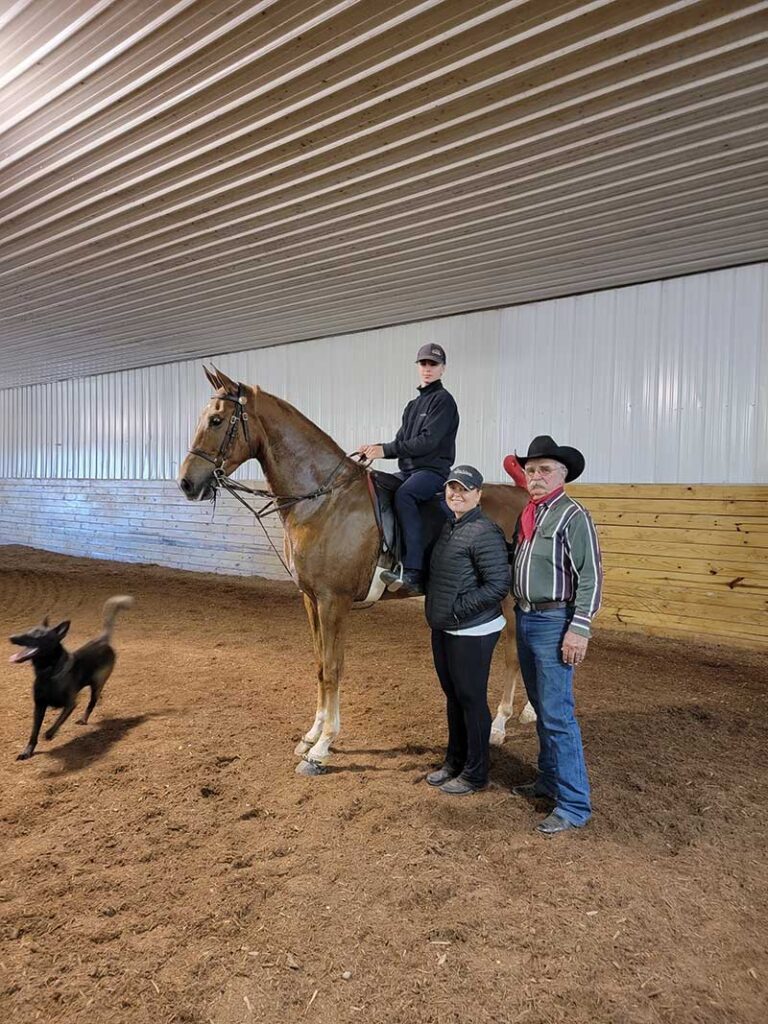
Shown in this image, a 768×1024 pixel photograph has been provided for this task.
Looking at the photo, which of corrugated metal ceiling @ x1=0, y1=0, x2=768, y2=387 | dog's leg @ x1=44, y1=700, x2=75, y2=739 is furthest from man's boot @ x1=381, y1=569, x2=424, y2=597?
corrugated metal ceiling @ x1=0, y1=0, x2=768, y2=387

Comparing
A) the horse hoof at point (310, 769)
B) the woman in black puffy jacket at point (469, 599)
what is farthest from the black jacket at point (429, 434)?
the horse hoof at point (310, 769)

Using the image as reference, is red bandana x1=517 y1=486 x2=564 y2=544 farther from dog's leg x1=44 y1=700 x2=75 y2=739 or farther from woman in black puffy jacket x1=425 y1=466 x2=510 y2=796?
dog's leg x1=44 y1=700 x2=75 y2=739

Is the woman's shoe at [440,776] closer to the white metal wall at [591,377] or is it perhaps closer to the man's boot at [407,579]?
the man's boot at [407,579]

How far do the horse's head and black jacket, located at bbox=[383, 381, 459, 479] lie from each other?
0.86 meters

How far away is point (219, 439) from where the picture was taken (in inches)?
140

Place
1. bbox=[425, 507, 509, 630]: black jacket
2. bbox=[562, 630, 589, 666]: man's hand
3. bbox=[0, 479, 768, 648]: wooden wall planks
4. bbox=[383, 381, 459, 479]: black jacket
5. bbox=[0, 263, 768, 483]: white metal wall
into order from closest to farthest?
bbox=[562, 630, 589, 666]: man's hand
bbox=[425, 507, 509, 630]: black jacket
bbox=[383, 381, 459, 479]: black jacket
bbox=[0, 479, 768, 648]: wooden wall planks
bbox=[0, 263, 768, 483]: white metal wall

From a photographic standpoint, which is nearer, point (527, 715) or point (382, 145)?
point (527, 715)

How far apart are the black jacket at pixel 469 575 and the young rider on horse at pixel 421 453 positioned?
0.45m

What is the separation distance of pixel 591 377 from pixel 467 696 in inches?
227

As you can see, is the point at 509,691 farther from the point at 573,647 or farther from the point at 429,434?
the point at 429,434

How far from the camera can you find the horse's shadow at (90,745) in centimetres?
344

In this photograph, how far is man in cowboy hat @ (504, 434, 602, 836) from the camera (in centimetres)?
→ 265

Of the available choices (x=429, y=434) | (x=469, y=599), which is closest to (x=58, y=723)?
(x=469, y=599)

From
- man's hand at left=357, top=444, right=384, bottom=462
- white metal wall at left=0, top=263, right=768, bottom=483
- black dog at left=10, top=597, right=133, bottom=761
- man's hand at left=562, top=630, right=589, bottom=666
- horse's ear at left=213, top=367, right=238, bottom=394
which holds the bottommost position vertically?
black dog at left=10, top=597, right=133, bottom=761
